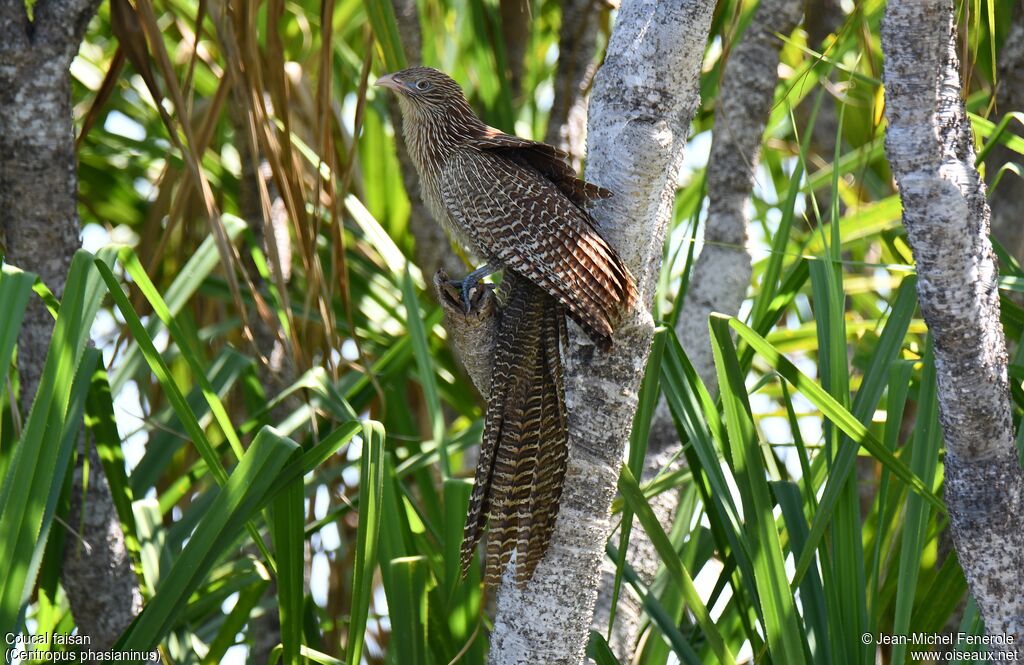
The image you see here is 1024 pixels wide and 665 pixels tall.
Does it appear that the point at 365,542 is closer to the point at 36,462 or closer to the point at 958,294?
the point at 36,462

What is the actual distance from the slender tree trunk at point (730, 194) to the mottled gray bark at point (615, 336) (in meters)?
0.98

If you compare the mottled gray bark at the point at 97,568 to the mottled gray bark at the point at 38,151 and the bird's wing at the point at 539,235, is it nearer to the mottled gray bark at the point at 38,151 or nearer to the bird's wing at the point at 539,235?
the mottled gray bark at the point at 38,151

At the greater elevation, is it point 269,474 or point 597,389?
point 597,389

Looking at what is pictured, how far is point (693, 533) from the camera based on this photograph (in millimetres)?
1745

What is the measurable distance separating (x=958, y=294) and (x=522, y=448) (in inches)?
22.2

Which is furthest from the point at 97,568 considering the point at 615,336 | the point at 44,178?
the point at 615,336

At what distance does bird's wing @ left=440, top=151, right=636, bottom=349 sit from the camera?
139cm

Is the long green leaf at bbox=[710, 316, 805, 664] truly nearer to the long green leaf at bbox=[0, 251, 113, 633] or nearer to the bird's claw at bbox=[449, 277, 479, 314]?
the bird's claw at bbox=[449, 277, 479, 314]

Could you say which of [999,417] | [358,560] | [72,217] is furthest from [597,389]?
[72,217]

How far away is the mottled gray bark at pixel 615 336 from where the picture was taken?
1.39m

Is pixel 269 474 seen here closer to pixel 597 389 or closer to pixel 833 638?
pixel 597 389

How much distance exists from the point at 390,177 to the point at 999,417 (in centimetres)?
240

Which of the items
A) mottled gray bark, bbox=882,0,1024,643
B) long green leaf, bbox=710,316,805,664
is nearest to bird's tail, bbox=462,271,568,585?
long green leaf, bbox=710,316,805,664

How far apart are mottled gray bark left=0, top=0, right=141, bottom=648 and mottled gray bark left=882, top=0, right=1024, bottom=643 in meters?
1.41
